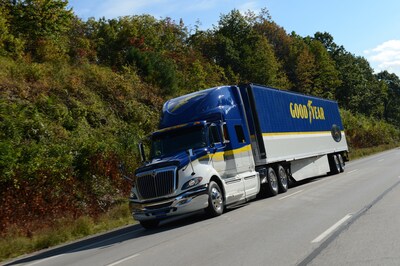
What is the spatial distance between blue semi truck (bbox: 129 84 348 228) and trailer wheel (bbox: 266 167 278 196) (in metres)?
0.04

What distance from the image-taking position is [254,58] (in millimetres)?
59375

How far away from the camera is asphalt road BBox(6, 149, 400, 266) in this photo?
7465mm

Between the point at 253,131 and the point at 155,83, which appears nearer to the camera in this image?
the point at 253,131

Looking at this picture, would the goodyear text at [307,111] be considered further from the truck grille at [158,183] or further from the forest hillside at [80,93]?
the truck grille at [158,183]

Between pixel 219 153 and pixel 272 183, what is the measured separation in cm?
423

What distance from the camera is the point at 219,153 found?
14383 millimetres

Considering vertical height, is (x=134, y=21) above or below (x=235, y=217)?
above

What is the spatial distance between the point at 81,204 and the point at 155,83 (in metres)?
17.1

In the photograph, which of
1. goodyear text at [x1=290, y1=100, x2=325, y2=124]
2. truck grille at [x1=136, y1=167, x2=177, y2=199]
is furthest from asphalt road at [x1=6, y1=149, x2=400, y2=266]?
A: goodyear text at [x1=290, y1=100, x2=325, y2=124]

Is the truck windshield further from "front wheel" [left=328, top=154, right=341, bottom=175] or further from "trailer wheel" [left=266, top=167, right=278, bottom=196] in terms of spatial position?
"front wheel" [left=328, top=154, right=341, bottom=175]

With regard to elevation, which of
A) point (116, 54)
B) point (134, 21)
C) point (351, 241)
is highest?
point (134, 21)

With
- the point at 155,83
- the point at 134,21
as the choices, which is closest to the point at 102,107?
the point at 155,83

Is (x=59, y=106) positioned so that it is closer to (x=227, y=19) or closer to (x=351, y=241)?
(x=351, y=241)

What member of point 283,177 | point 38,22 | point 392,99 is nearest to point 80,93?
point 38,22
